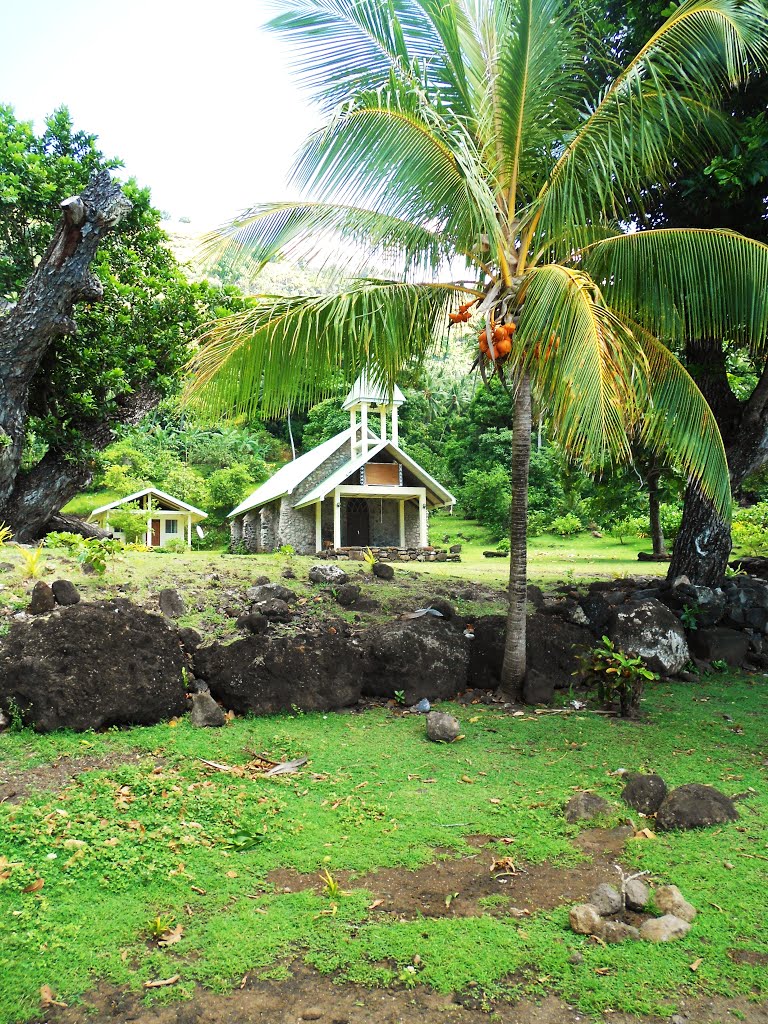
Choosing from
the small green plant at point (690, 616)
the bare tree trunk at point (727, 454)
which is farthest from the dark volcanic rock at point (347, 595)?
the bare tree trunk at point (727, 454)

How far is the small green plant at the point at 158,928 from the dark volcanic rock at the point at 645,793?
9.32ft

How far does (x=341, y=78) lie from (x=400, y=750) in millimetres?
6217

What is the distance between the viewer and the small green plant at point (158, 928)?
11.3 ft

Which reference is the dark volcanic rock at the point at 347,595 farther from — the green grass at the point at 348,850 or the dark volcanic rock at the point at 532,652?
the green grass at the point at 348,850

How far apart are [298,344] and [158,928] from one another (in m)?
5.13

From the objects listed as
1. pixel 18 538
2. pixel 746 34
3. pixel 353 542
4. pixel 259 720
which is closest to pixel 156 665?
pixel 259 720

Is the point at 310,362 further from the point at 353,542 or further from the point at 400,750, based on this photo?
the point at 353,542

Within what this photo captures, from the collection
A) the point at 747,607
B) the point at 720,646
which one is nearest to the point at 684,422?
the point at 720,646

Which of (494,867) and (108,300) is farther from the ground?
(108,300)

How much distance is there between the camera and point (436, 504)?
27766 millimetres

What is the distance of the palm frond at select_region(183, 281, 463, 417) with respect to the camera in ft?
23.0

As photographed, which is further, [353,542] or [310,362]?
[353,542]

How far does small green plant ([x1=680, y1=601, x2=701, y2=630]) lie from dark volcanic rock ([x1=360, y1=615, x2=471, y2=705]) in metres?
3.23

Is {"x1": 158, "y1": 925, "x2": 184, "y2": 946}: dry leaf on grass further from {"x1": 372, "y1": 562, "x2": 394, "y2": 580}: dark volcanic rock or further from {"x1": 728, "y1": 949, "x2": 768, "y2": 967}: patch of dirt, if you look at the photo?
{"x1": 372, "y1": 562, "x2": 394, "y2": 580}: dark volcanic rock
